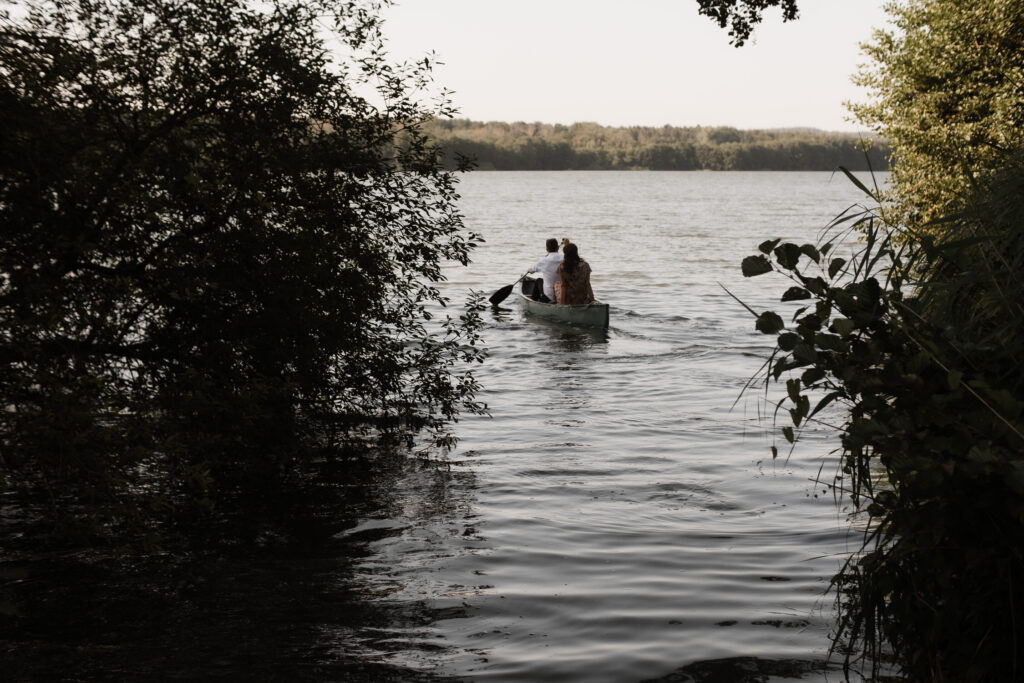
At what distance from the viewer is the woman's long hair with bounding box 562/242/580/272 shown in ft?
70.1

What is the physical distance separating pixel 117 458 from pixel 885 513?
4845mm

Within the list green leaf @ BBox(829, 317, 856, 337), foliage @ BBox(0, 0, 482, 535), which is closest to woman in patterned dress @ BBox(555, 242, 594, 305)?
foliage @ BBox(0, 0, 482, 535)

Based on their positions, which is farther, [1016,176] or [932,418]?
[1016,176]

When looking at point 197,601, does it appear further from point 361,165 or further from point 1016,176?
point 1016,176

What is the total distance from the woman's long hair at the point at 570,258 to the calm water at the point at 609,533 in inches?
73.5

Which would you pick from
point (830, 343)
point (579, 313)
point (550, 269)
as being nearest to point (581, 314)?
point (579, 313)

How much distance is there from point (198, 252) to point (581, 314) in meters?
14.0

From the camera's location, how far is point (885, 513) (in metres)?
4.81

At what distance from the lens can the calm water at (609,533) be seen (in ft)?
22.5

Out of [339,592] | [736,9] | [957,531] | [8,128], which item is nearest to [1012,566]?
[957,531]

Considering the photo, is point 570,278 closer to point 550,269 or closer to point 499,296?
point 550,269

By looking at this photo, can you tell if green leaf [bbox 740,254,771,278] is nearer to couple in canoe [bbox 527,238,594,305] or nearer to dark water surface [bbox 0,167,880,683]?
dark water surface [bbox 0,167,880,683]

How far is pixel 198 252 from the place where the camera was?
8.52 m

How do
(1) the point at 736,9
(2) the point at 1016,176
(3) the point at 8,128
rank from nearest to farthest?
(2) the point at 1016,176 → (3) the point at 8,128 → (1) the point at 736,9
